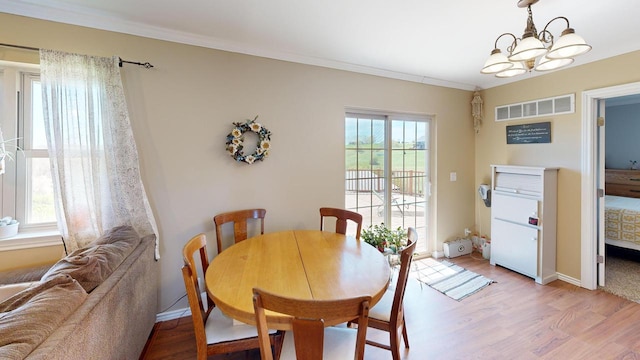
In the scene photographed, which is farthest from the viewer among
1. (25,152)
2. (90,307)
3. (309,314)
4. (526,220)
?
(526,220)

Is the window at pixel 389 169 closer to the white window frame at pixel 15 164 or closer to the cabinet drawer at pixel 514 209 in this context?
the cabinet drawer at pixel 514 209

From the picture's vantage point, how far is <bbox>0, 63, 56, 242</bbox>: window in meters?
1.99

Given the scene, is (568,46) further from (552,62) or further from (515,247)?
(515,247)

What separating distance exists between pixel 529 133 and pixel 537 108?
1.02ft

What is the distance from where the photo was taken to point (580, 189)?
2.83 metres

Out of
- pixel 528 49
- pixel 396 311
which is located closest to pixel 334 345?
pixel 396 311

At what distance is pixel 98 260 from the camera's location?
1.43 meters

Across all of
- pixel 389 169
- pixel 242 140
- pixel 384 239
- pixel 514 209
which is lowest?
pixel 384 239

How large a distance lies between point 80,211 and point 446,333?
306 centimetres

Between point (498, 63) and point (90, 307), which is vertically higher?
point (498, 63)

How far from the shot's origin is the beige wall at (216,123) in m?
2.13

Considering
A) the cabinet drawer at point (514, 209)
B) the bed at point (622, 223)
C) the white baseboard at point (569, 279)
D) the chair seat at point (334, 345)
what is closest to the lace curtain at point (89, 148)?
the chair seat at point (334, 345)

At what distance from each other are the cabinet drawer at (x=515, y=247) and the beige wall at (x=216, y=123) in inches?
85.4

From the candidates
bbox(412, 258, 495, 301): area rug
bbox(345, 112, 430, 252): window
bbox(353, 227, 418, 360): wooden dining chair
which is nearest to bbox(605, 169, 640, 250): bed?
bbox(412, 258, 495, 301): area rug
